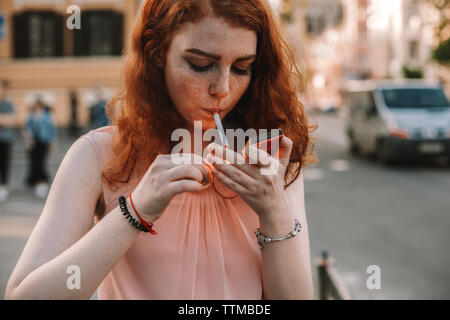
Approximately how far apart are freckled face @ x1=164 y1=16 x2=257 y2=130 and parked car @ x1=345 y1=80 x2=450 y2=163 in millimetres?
9893

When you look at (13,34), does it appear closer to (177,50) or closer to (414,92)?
(414,92)

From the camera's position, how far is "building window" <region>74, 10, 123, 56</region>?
21078mm

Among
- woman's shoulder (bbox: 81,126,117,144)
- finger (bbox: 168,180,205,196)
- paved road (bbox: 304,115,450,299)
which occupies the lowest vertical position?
paved road (bbox: 304,115,450,299)

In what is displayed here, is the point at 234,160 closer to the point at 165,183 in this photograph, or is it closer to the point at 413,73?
the point at 165,183

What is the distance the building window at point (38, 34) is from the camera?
829 inches

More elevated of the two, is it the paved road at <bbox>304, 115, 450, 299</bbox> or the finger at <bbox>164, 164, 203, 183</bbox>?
the finger at <bbox>164, 164, 203, 183</bbox>

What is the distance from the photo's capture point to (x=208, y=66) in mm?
1297

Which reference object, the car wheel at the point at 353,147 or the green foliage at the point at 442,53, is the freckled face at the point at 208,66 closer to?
the car wheel at the point at 353,147

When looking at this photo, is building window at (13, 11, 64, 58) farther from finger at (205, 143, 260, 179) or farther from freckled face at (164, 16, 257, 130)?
finger at (205, 143, 260, 179)

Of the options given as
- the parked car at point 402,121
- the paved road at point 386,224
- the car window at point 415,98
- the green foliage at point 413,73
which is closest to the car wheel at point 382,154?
the parked car at point 402,121

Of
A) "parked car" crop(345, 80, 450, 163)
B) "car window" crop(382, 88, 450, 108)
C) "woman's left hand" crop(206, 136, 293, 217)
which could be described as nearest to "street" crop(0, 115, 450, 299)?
"parked car" crop(345, 80, 450, 163)

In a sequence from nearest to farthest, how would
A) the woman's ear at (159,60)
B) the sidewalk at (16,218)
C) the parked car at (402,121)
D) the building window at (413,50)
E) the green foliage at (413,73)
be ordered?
the woman's ear at (159,60)
the sidewalk at (16,218)
the parked car at (402,121)
the green foliage at (413,73)
the building window at (413,50)

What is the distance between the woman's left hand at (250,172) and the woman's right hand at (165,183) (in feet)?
0.16
